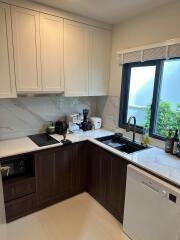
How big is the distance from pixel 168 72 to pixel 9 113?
205 cm

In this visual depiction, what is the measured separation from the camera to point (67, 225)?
1995 millimetres

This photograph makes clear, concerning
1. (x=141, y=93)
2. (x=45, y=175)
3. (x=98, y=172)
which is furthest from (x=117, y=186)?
(x=141, y=93)

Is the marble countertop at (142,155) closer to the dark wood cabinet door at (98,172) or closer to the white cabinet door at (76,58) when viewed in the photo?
the dark wood cabinet door at (98,172)

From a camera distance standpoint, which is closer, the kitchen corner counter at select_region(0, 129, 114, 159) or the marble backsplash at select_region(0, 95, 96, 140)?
the kitchen corner counter at select_region(0, 129, 114, 159)

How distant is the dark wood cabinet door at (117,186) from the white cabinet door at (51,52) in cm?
119

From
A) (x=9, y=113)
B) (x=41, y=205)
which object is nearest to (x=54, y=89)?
(x=9, y=113)

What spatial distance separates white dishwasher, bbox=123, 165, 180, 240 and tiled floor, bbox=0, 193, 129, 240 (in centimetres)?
23

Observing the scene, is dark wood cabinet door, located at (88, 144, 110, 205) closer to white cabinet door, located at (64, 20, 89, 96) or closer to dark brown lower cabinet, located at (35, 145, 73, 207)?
dark brown lower cabinet, located at (35, 145, 73, 207)

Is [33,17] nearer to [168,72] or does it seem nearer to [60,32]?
[60,32]

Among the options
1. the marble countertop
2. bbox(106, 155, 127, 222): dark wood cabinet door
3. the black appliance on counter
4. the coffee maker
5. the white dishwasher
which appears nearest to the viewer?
the white dishwasher

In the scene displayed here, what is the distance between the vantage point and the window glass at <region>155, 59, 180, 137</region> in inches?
80.3

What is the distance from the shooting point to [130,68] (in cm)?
252

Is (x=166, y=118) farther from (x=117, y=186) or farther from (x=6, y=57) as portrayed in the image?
(x=6, y=57)

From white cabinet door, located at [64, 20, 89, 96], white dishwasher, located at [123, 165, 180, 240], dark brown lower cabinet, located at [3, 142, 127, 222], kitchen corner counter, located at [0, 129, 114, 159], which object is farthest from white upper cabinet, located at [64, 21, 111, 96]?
white dishwasher, located at [123, 165, 180, 240]
